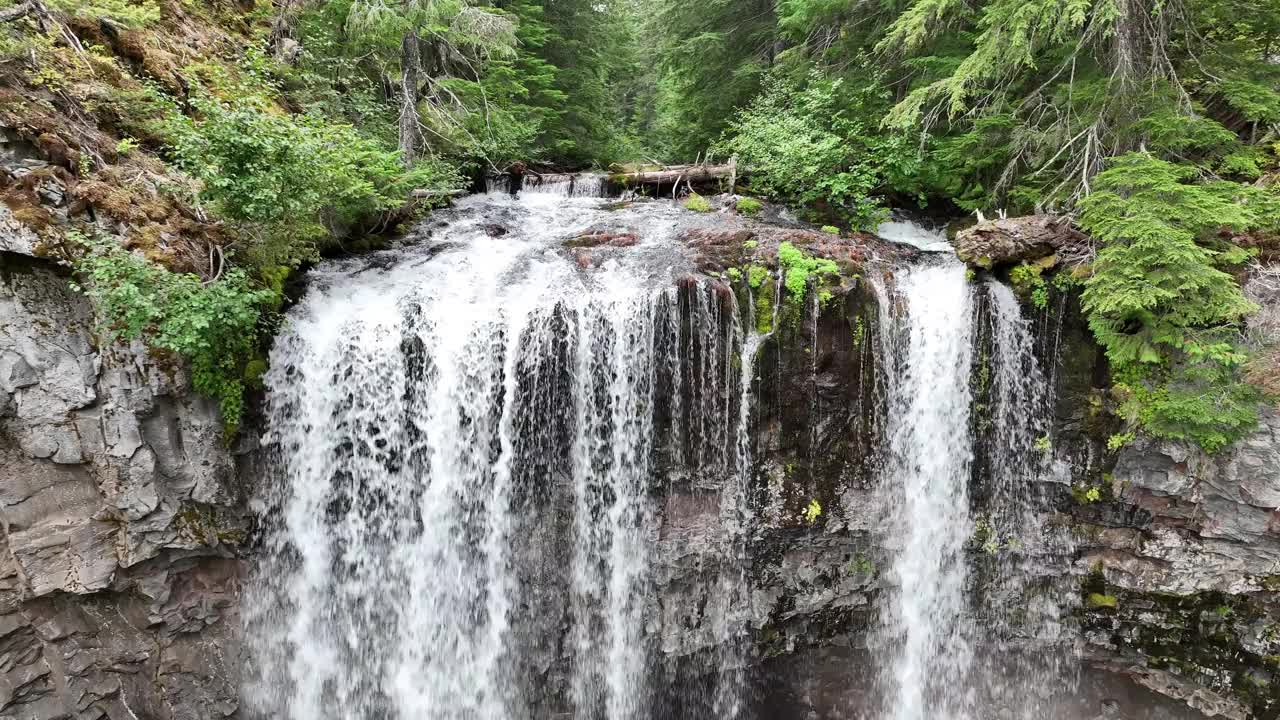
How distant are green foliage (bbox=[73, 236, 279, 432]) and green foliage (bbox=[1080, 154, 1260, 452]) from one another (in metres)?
9.62

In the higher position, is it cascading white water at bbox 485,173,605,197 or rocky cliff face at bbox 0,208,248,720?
cascading white water at bbox 485,173,605,197

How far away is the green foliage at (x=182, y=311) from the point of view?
17.9 feet

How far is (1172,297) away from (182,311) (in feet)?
33.7

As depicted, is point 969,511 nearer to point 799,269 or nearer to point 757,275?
point 799,269

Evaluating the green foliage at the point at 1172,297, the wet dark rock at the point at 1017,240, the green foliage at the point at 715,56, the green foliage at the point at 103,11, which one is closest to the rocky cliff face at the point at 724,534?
the green foliage at the point at 1172,297

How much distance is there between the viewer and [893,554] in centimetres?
824

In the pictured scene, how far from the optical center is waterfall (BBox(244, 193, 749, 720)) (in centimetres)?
725

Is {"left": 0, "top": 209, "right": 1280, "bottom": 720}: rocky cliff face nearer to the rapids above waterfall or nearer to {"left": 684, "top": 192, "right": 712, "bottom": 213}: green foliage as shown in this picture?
the rapids above waterfall

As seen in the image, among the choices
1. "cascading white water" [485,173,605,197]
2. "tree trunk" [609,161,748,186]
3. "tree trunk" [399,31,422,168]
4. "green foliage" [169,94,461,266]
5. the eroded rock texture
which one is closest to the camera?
"green foliage" [169,94,461,266]

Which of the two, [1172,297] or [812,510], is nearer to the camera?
[1172,297]

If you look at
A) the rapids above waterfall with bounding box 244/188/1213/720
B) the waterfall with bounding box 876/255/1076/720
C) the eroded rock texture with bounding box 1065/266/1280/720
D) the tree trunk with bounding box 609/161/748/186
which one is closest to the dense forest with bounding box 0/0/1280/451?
the eroded rock texture with bounding box 1065/266/1280/720

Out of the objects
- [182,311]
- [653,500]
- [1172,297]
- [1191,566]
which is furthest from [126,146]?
[1191,566]

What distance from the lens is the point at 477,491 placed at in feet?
A: 24.5

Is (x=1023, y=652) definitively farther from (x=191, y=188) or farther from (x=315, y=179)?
(x=191, y=188)
